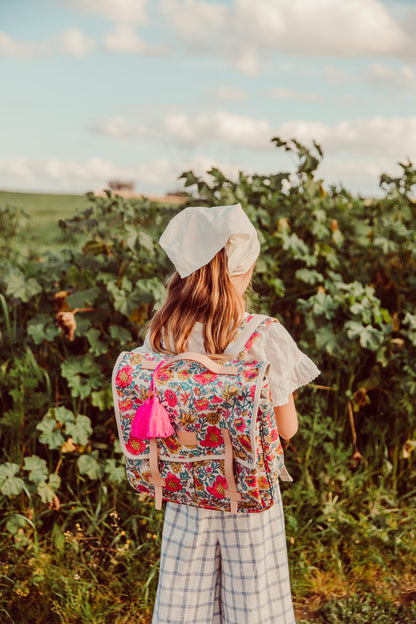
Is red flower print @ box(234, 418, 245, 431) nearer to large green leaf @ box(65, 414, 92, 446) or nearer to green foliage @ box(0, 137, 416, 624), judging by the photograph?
green foliage @ box(0, 137, 416, 624)

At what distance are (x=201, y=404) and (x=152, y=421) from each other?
144 mm

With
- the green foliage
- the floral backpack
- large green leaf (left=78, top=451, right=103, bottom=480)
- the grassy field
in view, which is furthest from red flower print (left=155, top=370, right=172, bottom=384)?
the grassy field

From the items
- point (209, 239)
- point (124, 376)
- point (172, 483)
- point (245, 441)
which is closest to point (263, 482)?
point (245, 441)

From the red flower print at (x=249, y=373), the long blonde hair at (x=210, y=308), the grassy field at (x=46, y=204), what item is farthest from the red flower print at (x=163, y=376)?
the grassy field at (x=46, y=204)

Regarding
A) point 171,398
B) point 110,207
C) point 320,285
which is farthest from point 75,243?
point 171,398

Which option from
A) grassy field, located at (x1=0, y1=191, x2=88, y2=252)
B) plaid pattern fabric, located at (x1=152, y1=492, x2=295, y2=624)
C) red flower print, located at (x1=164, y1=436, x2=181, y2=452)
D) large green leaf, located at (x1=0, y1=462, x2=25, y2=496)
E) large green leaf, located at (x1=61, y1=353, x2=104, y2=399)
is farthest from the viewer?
grassy field, located at (x1=0, y1=191, x2=88, y2=252)

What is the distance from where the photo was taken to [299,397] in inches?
131

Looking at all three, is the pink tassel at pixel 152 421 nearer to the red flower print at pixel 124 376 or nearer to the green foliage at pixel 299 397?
the red flower print at pixel 124 376

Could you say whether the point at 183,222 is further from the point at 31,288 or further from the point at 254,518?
the point at 31,288

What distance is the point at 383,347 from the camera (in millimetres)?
3186

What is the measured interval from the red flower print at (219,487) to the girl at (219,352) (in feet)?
0.64

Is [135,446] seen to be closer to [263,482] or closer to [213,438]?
[213,438]

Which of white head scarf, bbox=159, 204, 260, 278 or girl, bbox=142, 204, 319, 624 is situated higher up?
white head scarf, bbox=159, 204, 260, 278

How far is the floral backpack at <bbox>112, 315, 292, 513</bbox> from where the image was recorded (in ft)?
5.67
